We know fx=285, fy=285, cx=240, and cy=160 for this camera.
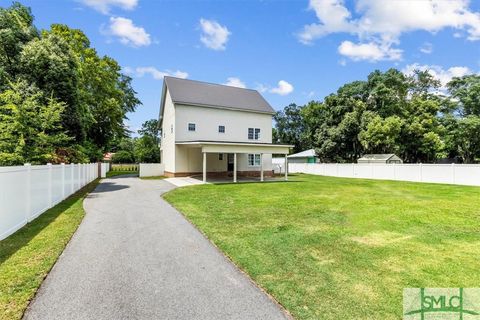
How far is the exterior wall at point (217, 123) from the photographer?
2302 centimetres

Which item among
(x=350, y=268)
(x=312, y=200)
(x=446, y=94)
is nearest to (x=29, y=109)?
(x=312, y=200)

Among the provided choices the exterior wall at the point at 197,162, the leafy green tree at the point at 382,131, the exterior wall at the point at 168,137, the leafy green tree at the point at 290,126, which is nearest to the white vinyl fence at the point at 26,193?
the exterior wall at the point at 197,162

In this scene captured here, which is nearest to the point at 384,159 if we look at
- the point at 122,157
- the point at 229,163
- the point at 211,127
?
the point at 229,163

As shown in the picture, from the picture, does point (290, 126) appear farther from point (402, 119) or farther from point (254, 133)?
point (254, 133)

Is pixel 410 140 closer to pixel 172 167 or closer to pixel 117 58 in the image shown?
pixel 172 167

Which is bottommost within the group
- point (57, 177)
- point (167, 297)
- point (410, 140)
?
point (167, 297)

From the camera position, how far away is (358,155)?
36.1m

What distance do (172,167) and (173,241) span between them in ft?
57.7

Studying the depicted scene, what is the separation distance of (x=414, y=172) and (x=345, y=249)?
19.6m

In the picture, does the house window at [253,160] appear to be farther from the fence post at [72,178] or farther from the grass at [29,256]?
the grass at [29,256]

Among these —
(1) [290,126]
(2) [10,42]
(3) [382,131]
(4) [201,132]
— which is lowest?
(4) [201,132]

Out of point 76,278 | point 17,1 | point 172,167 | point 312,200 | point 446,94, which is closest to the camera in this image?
point 76,278

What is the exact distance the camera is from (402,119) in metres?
31.7
